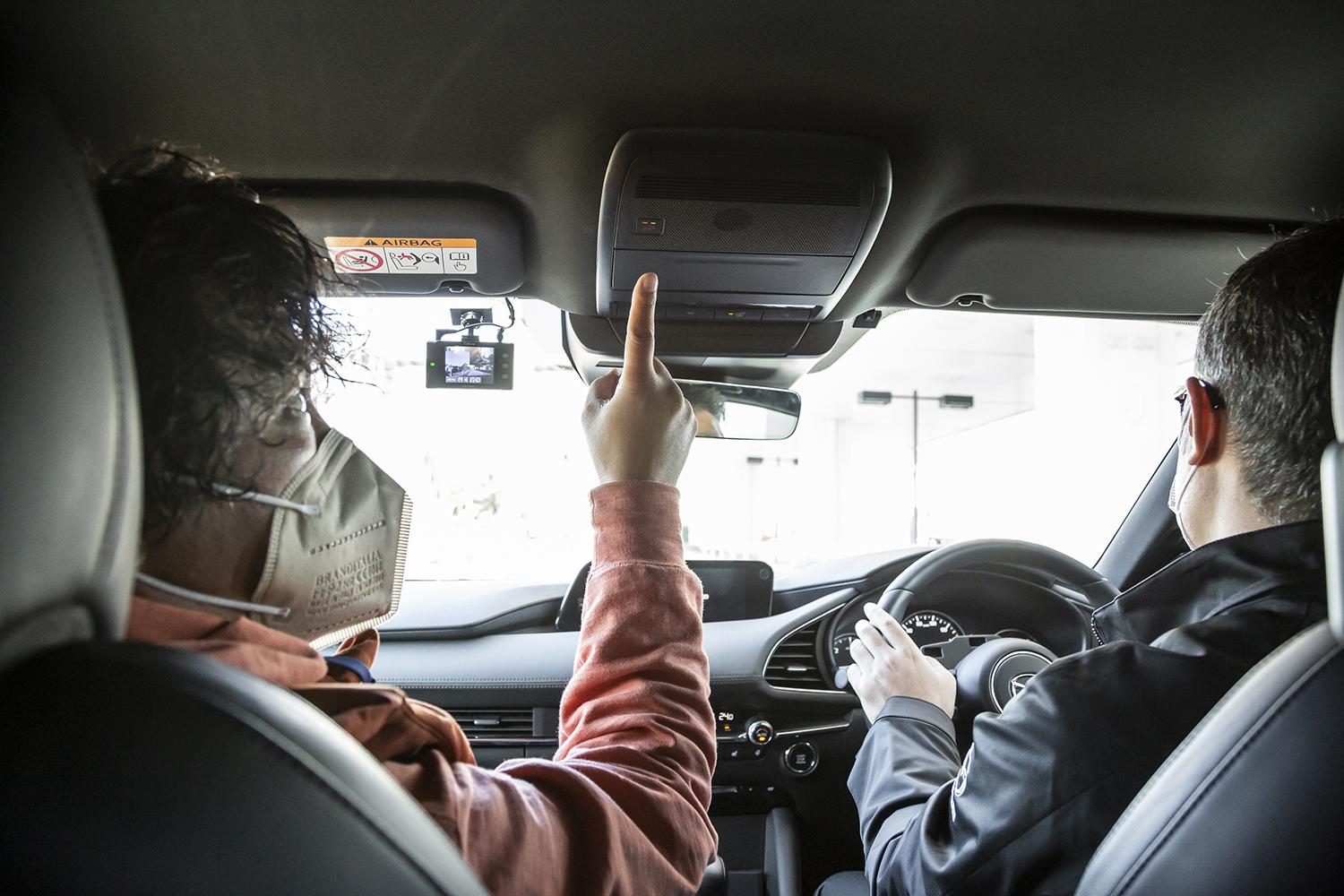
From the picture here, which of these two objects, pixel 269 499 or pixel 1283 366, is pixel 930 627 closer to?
pixel 1283 366

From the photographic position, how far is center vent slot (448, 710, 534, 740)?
8.45ft

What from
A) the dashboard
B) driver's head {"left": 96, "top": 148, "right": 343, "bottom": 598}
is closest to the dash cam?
the dashboard

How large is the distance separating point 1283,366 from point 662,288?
144cm

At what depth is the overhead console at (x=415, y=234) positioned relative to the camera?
205 cm

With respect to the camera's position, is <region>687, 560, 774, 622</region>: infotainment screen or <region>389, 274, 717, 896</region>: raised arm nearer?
<region>389, 274, 717, 896</region>: raised arm

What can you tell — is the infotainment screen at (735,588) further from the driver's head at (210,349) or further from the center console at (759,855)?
the driver's head at (210,349)

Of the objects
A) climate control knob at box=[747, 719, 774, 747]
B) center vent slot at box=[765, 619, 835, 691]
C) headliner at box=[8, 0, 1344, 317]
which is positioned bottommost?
climate control knob at box=[747, 719, 774, 747]

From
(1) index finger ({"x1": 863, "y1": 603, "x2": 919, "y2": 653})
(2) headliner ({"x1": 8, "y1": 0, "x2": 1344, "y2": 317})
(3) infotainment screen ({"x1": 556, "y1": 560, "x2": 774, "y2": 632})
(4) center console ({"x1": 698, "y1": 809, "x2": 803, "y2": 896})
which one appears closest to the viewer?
(2) headliner ({"x1": 8, "y1": 0, "x2": 1344, "y2": 317})

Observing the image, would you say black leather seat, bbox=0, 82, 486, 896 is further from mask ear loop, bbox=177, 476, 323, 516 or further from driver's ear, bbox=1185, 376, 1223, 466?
driver's ear, bbox=1185, 376, 1223, 466

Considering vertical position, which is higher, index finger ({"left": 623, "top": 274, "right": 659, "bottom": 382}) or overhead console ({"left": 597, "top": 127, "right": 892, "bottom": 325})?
overhead console ({"left": 597, "top": 127, "right": 892, "bottom": 325})

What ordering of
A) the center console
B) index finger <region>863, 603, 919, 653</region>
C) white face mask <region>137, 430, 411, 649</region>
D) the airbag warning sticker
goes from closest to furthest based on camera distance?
1. white face mask <region>137, 430, 411, 649</region>
2. index finger <region>863, 603, 919, 653</region>
3. the airbag warning sticker
4. the center console

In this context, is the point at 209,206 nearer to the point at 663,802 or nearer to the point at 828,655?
the point at 663,802

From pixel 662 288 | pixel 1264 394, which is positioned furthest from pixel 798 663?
pixel 1264 394

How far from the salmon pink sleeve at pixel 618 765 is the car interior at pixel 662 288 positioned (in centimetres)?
16
